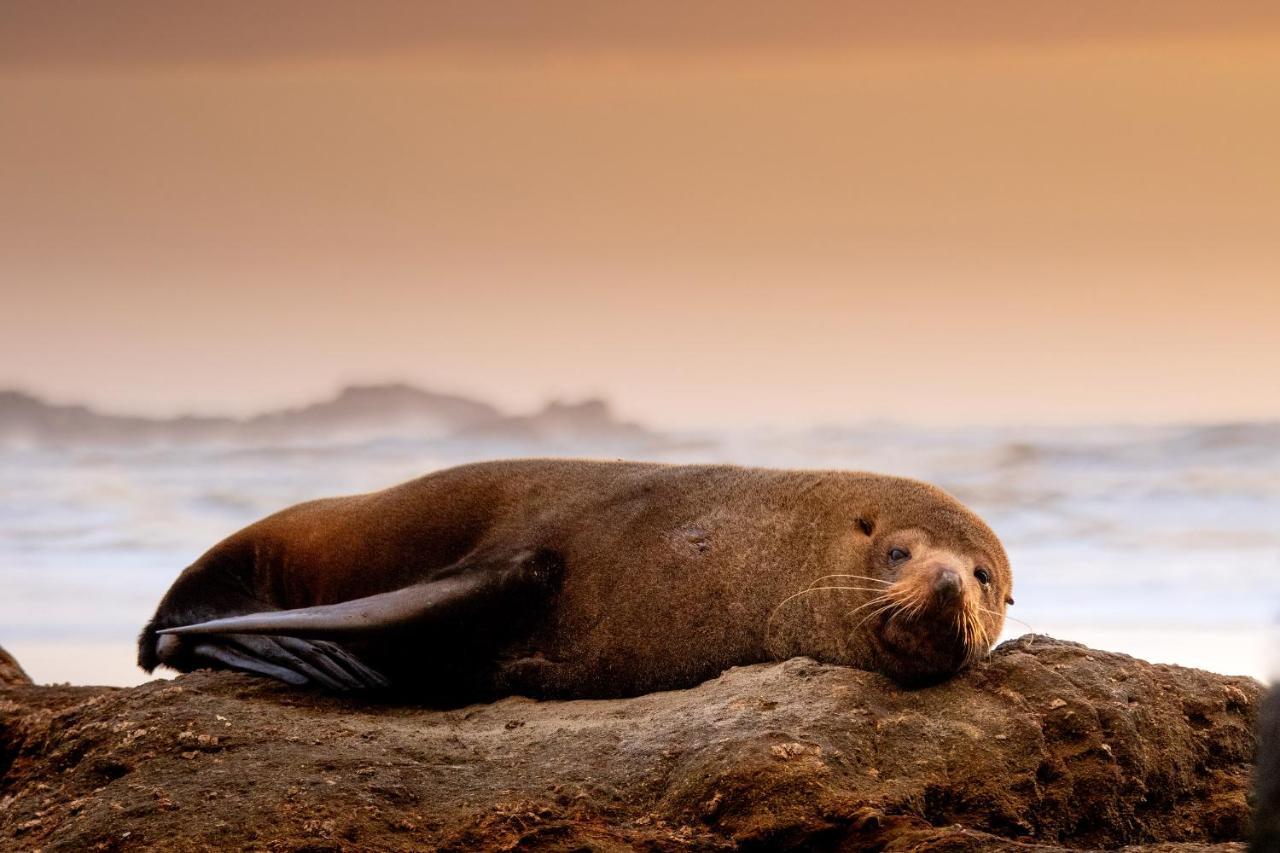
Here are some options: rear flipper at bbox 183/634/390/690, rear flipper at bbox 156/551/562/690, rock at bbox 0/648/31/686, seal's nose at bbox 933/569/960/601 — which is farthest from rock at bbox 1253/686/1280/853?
rock at bbox 0/648/31/686

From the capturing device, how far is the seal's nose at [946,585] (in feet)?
18.4

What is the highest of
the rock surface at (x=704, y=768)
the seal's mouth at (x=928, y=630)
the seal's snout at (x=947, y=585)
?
the seal's snout at (x=947, y=585)

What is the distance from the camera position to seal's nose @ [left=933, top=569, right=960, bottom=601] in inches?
221

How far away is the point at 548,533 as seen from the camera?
7016mm

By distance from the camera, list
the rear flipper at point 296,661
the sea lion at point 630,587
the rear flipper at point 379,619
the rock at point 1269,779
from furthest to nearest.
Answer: the rear flipper at point 296,661
the rear flipper at point 379,619
the sea lion at point 630,587
the rock at point 1269,779

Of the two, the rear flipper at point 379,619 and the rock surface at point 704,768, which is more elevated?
the rear flipper at point 379,619

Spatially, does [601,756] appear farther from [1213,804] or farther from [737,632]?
[1213,804]

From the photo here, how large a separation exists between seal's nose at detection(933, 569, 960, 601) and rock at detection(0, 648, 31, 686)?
529cm

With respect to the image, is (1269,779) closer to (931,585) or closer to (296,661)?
(931,585)

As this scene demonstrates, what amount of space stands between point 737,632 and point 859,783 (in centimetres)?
145

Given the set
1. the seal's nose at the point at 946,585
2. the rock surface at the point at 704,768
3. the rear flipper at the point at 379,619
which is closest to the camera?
the rock surface at the point at 704,768

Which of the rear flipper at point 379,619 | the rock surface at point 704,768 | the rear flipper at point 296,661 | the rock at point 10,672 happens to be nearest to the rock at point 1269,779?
the rock surface at point 704,768

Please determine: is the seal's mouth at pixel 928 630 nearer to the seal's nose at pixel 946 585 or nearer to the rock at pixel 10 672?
the seal's nose at pixel 946 585

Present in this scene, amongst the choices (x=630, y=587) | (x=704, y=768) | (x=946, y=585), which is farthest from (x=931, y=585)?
(x=630, y=587)
